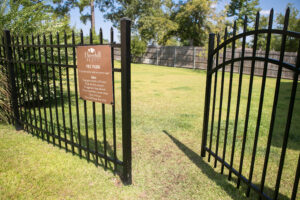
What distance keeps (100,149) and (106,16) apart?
39.7 meters

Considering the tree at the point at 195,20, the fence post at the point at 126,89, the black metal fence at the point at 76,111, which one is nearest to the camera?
the fence post at the point at 126,89

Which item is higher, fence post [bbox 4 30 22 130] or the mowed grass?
fence post [bbox 4 30 22 130]

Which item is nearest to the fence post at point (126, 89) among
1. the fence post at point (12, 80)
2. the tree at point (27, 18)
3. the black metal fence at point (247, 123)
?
the black metal fence at point (247, 123)

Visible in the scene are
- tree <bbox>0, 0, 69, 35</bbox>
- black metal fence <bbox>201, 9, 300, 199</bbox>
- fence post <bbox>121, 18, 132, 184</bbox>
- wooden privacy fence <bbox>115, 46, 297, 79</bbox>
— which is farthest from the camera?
wooden privacy fence <bbox>115, 46, 297, 79</bbox>

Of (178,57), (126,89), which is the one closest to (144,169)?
(126,89)

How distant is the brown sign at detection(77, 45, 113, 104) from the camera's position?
2.49 m

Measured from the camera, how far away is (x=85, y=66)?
2.72 m

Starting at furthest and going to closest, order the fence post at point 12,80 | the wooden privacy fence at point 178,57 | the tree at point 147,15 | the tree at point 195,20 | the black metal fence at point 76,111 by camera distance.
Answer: the tree at point 147,15, the tree at point 195,20, the wooden privacy fence at point 178,57, the fence post at point 12,80, the black metal fence at point 76,111

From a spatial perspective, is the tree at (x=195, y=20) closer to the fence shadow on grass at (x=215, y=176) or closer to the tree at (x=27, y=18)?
the tree at (x=27, y=18)

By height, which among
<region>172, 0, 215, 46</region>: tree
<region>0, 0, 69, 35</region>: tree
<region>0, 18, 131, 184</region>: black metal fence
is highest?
<region>172, 0, 215, 46</region>: tree

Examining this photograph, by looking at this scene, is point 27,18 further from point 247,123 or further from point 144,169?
point 247,123

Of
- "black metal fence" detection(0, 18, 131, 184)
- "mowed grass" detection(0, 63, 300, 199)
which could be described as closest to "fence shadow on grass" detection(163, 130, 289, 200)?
"mowed grass" detection(0, 63, 300, 199)

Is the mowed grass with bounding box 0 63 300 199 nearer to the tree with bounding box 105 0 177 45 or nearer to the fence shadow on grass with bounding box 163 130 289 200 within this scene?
the fence shadow on grass with bounding box 163 130 289 200

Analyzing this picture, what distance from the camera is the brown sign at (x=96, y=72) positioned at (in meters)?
2.49
